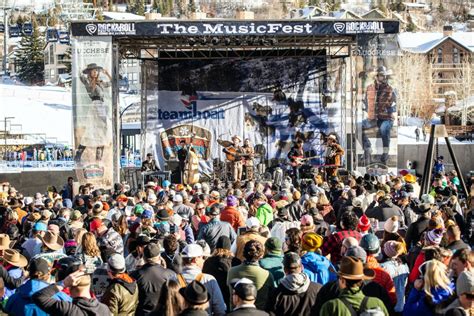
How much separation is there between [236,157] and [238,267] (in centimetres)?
1774

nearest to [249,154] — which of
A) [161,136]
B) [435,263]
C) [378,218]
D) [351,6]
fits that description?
[161,136]

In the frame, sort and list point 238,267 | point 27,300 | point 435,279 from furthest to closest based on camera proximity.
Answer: point 238,267
point 27,300
point 435,279

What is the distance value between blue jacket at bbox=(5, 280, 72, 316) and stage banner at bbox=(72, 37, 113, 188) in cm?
1585

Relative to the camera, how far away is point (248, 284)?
5820mm

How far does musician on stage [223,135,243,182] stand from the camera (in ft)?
81.4

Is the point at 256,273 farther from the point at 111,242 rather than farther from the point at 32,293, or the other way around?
the point at 111,242

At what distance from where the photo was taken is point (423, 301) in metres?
6.07

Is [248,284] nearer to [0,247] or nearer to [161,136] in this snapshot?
[0,247]

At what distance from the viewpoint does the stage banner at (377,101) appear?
2233cm

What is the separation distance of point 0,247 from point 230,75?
18.7m

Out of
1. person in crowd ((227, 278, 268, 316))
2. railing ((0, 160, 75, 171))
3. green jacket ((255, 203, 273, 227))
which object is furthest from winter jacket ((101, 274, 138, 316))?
railing ((0, 160, 75, 171))

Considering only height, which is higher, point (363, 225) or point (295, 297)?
point (363, 225)

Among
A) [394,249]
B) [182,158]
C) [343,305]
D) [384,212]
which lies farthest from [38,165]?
[343,305]

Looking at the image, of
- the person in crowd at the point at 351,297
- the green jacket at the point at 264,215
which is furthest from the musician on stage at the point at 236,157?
the person in crowd at the point at 351,297
